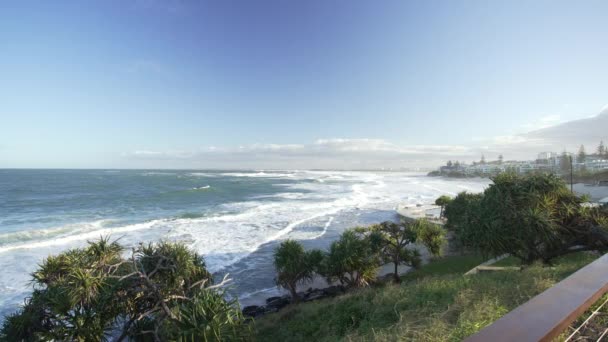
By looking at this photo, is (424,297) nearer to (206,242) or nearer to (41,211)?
(206,242)

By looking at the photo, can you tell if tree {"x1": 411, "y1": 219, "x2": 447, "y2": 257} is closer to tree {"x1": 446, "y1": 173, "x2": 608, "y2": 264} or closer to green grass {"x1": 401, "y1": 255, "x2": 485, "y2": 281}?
green grass {"x1": 401, "y1": 255, "x2": 485, "y2": 281}

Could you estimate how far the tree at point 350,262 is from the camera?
13.3 metres

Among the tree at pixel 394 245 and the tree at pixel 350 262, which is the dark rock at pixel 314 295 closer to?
the tree at pixel 350 262

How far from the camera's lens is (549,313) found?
4.76 ft

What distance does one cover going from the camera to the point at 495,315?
4414mm

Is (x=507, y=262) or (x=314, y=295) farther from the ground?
(x=507, y=262)

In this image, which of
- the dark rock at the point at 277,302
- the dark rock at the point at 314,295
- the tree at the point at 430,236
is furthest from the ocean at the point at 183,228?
the tree at the point at 430,236

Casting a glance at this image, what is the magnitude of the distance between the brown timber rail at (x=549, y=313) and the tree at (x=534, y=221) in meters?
12.1

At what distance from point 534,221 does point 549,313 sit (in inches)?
506

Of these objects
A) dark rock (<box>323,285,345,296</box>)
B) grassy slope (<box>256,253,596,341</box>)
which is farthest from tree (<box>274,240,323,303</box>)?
dark rock (<box>323,285,345,296</box>)

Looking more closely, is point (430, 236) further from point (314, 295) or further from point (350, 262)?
point (314, 295)

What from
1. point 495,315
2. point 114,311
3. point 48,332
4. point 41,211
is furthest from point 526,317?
point 41,211

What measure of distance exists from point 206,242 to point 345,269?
1384 cm

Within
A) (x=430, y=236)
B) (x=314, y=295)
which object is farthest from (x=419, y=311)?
(x=430, y=236)
